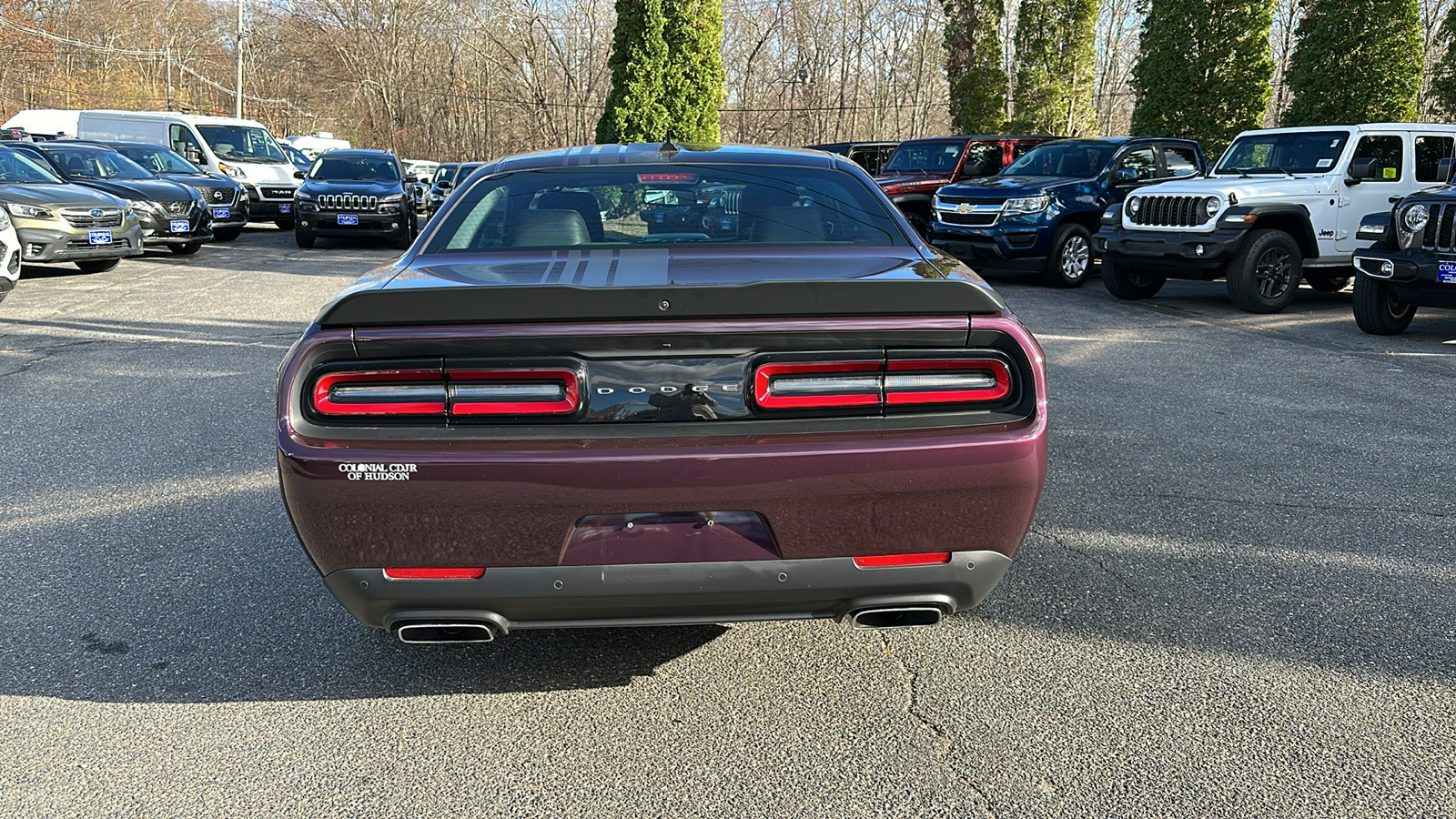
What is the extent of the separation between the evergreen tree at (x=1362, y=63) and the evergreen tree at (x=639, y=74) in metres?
11.2

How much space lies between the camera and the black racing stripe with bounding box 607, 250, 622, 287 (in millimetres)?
2953

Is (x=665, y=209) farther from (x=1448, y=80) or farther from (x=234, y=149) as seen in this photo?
(x=234, y=149)

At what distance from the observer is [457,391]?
278 centimetres

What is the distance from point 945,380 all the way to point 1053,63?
76.4ft

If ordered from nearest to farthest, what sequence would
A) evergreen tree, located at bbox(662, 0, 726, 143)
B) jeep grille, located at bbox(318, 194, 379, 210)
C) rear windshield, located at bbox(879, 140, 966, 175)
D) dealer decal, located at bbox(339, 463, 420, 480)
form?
dealer decal, located at bbox(339, 463, 420, 480), rear windshield, located at bbox(879, 140, 966, 175), jeep grille, located at bbox(318, 194, 379, 210), evergreen tree, located at bbox(662, 0, 726, 143)

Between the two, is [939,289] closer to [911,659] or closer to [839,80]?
[911,659]

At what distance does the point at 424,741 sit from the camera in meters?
2.97

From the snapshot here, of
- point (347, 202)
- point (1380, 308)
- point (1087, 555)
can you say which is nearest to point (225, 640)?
point (1087, 555)

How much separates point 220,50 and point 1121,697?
73180 mm

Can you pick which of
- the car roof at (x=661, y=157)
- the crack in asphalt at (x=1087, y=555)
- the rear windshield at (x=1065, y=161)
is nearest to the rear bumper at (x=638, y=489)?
the crack in asphalt at (x=1087, y=555)

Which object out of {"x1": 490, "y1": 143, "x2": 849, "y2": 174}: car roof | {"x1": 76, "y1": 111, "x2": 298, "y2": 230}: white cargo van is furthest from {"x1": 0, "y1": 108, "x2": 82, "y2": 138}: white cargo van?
{"x1": 490, "y1": 143, "x2": 849, "y2": 174}: car roof

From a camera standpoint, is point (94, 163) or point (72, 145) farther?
point (72, 145)

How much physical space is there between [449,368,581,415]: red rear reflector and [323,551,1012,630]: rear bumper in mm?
384

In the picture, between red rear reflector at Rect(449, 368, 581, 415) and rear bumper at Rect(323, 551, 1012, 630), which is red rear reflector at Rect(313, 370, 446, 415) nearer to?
red rear reflector at Rect(449, 368, 581, 415)
